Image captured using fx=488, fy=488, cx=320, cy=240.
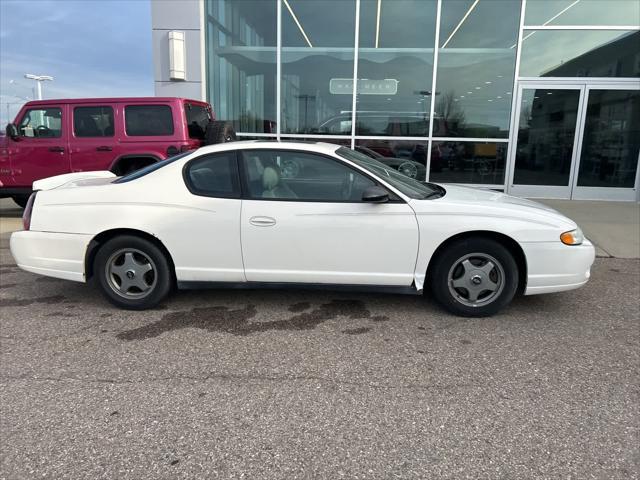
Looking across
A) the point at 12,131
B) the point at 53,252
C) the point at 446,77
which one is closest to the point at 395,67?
the point at 446,77

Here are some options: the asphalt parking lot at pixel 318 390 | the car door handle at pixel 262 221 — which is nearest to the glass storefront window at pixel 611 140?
the asphalt parking lot at pixel 318 390

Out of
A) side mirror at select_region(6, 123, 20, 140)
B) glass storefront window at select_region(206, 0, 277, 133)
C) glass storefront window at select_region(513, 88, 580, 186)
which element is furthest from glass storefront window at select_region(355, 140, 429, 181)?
side mirror at select_region(6, 123, 20, 140)

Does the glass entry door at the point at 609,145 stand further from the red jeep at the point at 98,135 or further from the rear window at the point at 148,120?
the rear window at the point at 148,120

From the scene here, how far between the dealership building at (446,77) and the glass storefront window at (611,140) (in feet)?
0.07

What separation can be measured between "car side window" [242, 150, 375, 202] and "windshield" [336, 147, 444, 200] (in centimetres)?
17

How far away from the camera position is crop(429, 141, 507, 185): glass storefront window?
1113 cm

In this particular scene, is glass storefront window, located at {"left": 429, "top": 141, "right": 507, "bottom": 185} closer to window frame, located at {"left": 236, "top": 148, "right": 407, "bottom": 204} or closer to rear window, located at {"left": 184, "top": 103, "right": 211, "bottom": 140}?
rear window, located at {"left": 184, "top": 103, "right": 211, "bottom": 140}

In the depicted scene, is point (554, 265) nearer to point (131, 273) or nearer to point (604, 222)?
point (131, 273)

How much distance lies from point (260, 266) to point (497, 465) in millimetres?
2438

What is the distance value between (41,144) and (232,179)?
5.57 m

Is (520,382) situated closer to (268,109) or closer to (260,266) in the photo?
(260,266)

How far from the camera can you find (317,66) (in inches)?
449

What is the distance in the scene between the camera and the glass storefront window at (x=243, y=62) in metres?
11.3

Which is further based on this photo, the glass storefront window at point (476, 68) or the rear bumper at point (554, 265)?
the glass storefront window at point (476, 68)
